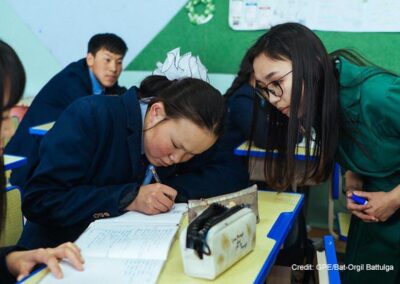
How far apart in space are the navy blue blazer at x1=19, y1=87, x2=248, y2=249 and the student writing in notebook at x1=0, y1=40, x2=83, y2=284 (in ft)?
0.64

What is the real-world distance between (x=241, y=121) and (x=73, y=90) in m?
1.12

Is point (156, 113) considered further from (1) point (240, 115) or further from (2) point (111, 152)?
(1) point (240, 115)

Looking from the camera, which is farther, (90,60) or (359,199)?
(90,60)

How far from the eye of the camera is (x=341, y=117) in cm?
132

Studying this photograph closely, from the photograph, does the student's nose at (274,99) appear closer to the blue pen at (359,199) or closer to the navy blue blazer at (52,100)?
the blue pen at (359,199)

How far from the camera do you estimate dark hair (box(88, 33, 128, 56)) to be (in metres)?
2.99

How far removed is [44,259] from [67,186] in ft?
1.12

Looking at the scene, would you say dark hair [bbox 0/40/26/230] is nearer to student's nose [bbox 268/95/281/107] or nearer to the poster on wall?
student's nose [bbox 268/95/281/107]

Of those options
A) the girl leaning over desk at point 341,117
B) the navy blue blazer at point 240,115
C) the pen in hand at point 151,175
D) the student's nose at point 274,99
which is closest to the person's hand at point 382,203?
the girl leaning over desk at point 341,117

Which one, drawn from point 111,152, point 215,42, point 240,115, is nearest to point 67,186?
point 111,152

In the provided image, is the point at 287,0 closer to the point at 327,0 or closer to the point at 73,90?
the point at 327,0

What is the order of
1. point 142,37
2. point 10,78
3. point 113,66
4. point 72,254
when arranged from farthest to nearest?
point 142,37
point 113,66
point 72,254
point 10,78

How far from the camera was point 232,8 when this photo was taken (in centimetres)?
307

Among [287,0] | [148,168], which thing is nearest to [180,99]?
[148,168]
